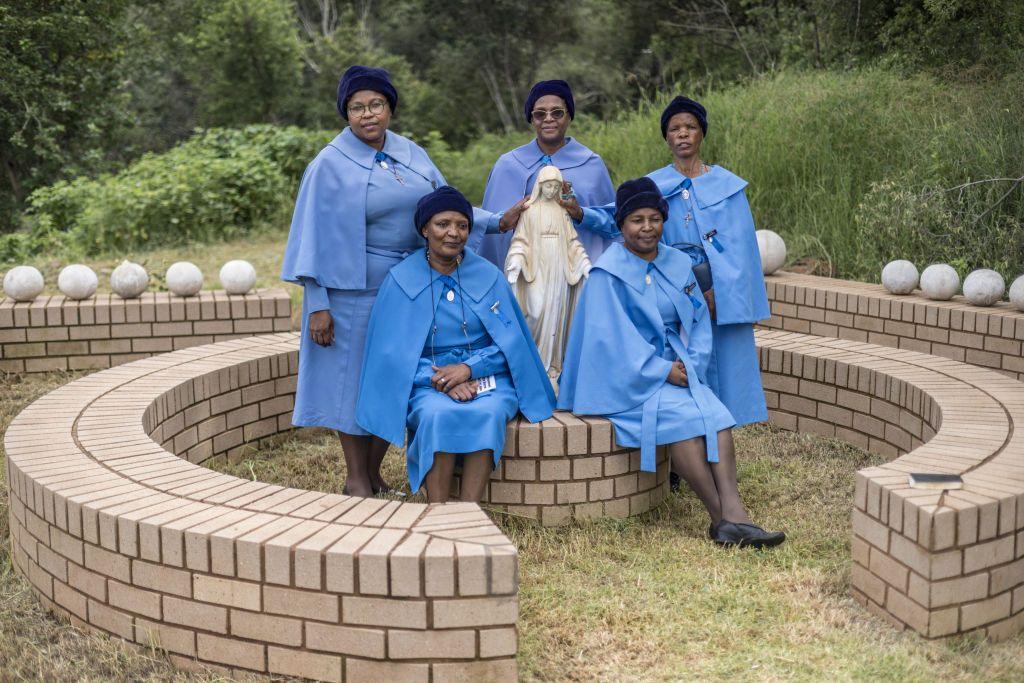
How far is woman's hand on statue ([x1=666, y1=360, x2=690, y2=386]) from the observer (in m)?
4.64

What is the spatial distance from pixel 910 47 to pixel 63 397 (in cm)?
787

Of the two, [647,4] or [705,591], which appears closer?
[705,591]

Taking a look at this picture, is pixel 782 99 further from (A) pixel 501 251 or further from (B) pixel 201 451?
(B) pixel 201 451

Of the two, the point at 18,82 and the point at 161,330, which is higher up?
the point at 18,82

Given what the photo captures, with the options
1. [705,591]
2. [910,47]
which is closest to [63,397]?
[705,591]

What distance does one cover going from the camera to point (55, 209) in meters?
12.4

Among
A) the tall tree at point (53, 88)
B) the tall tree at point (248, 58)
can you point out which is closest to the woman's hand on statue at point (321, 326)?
the tall tree at point (53, 88)

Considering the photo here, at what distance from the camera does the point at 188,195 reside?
11320mm

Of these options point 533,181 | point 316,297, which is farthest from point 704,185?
point 316,297

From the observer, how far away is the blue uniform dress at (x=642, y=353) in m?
4.50

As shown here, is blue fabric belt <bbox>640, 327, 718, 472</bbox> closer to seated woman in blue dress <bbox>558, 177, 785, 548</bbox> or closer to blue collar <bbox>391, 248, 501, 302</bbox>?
seated woman in blue dress <bbox>558, 177, 785, 548</bbox>

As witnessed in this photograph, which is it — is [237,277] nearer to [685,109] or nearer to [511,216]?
[511,216]

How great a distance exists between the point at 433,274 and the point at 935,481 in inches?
83.6

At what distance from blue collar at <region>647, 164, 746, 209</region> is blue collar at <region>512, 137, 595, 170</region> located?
13.9 inches
